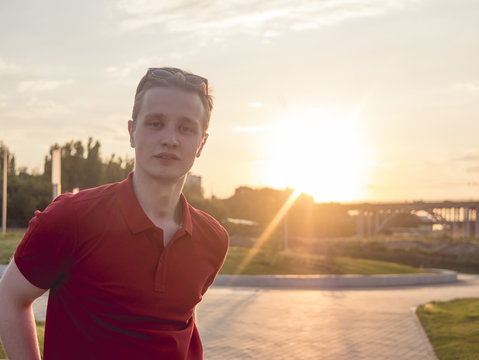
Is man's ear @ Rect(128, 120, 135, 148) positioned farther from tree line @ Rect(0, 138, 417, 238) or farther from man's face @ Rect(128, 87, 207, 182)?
tree line @ Rect(0, 138, 417, 238)

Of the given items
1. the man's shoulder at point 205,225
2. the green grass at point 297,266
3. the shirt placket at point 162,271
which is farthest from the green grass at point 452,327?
the shirt placket at point 162,271

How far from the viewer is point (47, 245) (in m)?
1.77

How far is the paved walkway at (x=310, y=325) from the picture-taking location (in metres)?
8.82

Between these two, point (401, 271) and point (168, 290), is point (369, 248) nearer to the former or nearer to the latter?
point (401, 271)

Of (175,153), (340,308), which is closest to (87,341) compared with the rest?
(175,153)

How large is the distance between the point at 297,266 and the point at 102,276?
66.1 ft

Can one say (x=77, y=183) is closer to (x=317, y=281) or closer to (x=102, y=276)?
(x=317, y=281)

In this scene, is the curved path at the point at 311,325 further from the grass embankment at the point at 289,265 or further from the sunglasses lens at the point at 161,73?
the sunglasses lens at the point at 161,73

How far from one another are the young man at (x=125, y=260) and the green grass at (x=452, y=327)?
742cm

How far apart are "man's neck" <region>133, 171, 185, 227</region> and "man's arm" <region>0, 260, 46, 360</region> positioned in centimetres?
42

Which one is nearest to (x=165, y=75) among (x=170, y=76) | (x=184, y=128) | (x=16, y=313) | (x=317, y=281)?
(x=170, y=76)

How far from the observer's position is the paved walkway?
8820mm

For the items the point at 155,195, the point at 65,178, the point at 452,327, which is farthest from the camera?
the point at 65,178

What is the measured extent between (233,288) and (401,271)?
8.87m
